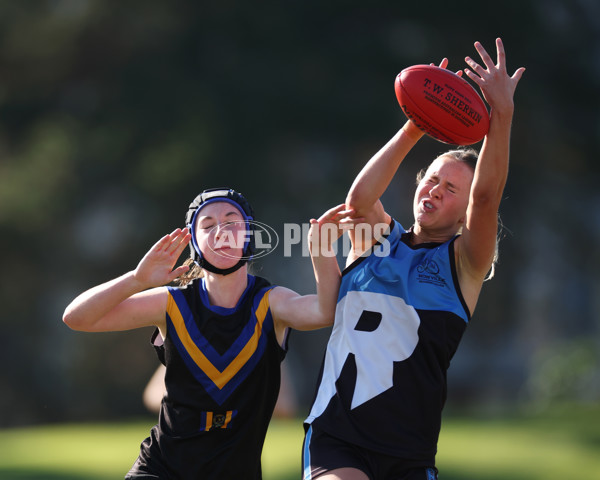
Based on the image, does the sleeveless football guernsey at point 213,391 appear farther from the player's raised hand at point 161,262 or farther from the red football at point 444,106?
the red football at point 444,106

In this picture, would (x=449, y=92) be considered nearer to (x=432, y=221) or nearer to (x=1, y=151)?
(x=432, y=221)

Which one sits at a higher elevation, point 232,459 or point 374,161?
point 374,161

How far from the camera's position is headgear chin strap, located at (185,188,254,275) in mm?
Answer: 3787

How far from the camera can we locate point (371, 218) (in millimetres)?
3773

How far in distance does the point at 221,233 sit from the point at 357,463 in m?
1.13

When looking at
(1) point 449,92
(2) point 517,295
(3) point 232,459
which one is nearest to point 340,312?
(3) point 232,459

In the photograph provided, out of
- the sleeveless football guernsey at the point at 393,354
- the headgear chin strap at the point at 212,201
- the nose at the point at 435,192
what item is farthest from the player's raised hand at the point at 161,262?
the nose at the point at 435,192

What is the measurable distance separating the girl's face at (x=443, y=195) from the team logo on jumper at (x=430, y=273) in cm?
19

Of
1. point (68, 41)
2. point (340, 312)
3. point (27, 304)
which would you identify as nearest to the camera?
point (340, 312)

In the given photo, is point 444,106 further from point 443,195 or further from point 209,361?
point 209,361

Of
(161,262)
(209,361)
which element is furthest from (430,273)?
(161,262)

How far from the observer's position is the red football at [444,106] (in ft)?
11.9

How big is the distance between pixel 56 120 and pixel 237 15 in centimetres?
452

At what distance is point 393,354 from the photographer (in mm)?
3488
